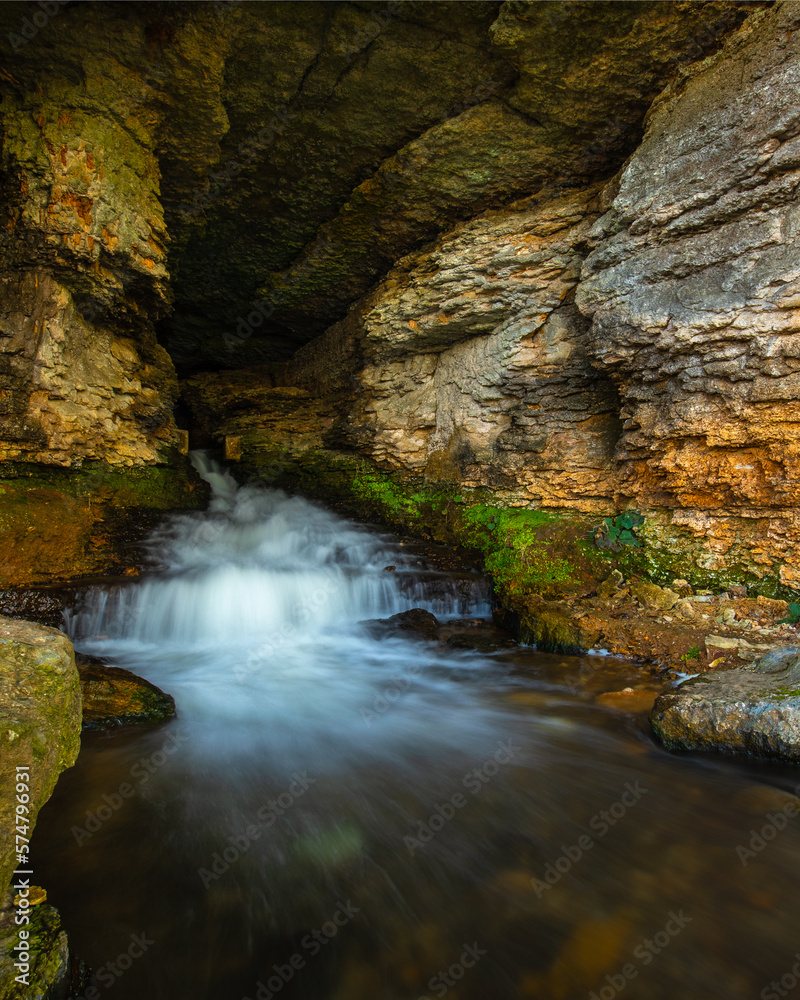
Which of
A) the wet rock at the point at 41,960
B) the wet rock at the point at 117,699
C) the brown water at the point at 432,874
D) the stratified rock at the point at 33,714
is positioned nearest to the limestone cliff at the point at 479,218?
the brown water at the point at 432,874

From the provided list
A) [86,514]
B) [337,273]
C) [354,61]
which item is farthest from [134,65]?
[86,514]

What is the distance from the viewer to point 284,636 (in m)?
6.73

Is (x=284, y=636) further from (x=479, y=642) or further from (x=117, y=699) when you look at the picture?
(x=117, y=699)

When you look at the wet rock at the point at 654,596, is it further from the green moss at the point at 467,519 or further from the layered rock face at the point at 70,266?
the layered rock face at the point at 70,266

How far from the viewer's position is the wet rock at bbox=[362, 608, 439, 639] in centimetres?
664

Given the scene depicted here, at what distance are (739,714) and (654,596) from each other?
255 centimetres

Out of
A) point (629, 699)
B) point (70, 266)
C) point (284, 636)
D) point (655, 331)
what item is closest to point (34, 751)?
point (629, 699)

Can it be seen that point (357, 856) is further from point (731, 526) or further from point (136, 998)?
point (731, 526)

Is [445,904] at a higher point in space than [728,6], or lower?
→ lower

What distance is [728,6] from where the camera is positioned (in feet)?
17.8

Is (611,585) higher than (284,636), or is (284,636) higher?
(611,585)

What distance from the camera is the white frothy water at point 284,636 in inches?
183

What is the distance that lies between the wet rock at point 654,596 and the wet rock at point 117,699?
5.17 m

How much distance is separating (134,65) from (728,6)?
6.47 m
